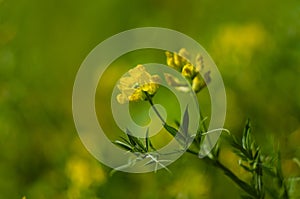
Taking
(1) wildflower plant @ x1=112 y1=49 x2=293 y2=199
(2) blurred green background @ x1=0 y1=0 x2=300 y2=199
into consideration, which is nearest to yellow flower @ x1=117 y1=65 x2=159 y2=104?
(1) wildflower plant @ x1=112 y1=49 x2=293 y2=199

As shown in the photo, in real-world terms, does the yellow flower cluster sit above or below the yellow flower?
below

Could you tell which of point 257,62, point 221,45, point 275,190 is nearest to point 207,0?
point 221,45

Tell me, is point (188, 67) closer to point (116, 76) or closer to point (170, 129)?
point (170, 129)

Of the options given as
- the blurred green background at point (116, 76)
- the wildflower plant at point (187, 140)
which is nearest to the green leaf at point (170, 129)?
the wildflower plant at point (187, 140)

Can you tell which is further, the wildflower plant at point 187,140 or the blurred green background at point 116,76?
the blurred green background at point 116,76

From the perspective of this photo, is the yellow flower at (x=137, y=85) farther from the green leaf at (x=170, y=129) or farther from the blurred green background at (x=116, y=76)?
the blurred green background at (x=116, y=76)

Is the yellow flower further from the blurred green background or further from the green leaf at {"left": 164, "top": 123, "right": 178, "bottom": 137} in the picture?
the blurred green background
